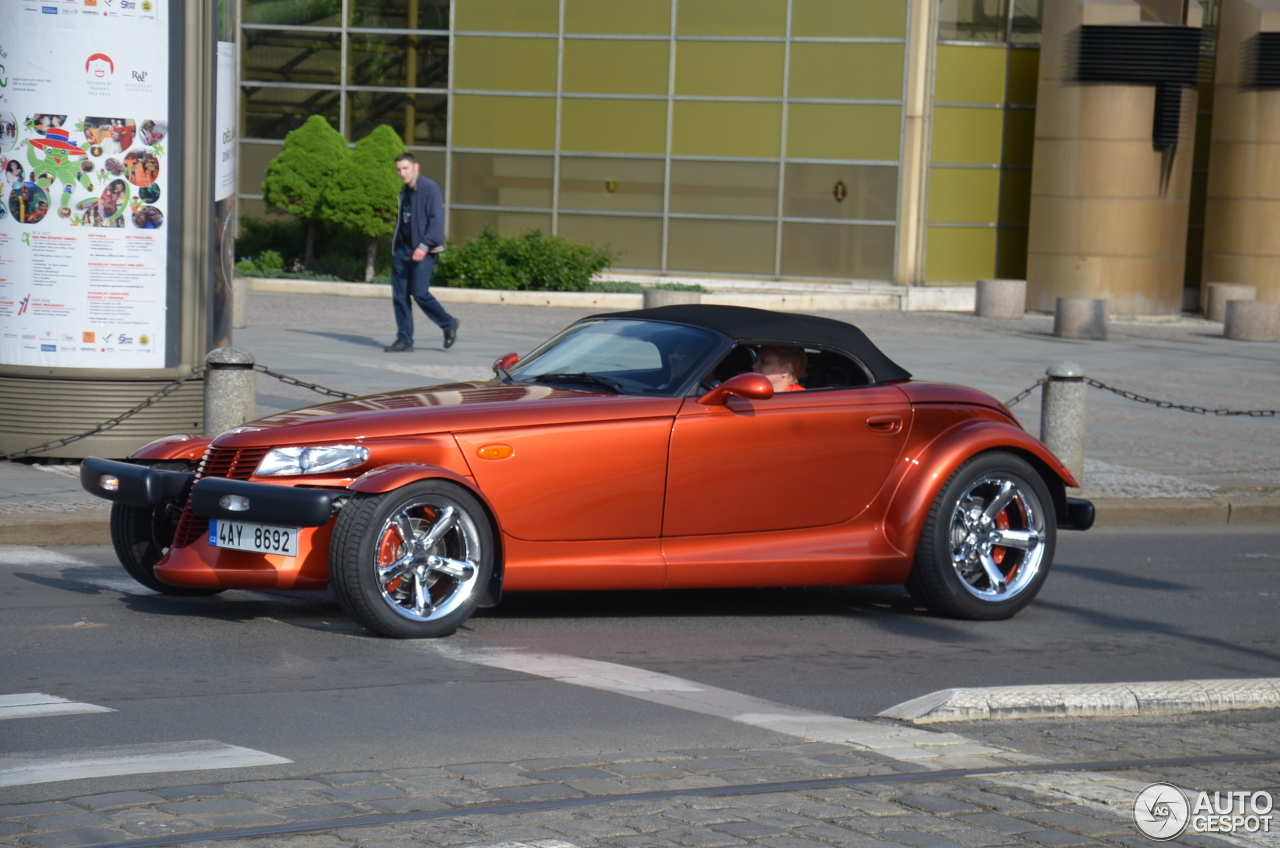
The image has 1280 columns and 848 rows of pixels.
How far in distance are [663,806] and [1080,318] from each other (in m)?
21.6

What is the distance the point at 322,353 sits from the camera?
18.3 m

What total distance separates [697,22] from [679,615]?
79.2 feet

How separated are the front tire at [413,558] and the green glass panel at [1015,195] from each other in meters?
26.2

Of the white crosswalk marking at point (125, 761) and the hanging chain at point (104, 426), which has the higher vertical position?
the hanging chain at point (104, 426)

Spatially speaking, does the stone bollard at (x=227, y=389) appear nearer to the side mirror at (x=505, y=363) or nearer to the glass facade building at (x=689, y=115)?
the side mirror at (x=505, y=363)

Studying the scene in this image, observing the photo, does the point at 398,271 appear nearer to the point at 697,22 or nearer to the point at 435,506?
the point at 435,506

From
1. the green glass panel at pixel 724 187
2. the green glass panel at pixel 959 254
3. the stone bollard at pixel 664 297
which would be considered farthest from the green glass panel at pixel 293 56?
the green glass panel at pixel 959 254

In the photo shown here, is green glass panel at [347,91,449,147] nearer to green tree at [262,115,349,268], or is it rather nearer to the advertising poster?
green tree at [262,115,349,268]

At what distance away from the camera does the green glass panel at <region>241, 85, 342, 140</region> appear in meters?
31.9

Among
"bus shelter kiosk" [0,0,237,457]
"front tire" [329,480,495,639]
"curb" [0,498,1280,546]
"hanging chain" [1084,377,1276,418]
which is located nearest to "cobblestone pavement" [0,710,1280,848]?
"front tire" [329,480,495,639]

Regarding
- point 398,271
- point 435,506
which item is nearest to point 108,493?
point 435,506

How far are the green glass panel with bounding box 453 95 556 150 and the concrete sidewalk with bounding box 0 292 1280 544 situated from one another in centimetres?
573

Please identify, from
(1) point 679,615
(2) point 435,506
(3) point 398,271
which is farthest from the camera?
(3) point 398,271

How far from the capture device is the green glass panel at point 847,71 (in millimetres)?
30734
